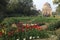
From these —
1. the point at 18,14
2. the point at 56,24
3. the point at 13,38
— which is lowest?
the point at 18,14

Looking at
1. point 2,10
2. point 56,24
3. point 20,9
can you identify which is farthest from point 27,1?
point 56,24

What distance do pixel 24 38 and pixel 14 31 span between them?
0.69 meters

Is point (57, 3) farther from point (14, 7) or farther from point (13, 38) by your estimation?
point (13, 38)

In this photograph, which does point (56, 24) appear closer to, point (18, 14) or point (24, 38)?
point (24, 38)

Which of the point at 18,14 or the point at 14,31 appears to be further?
the point at 18,14

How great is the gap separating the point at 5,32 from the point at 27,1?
48032 mm

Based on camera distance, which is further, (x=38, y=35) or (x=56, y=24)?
(x=56, y=24)

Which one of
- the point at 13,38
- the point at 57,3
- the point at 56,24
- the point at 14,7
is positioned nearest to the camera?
the point at 13,38

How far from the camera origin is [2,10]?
126 ft

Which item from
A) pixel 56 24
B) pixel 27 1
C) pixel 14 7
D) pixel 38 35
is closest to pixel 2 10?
pixel 14 7

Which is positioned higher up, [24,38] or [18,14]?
[24,38]

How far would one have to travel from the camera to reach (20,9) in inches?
1858

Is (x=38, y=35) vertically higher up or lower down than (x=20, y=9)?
higher up

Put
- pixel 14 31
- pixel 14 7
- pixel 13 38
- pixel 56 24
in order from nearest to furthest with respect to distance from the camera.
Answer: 1. pixel 13 38
2. pixel 14 31
3. pixel 56 24
4. pixel 14 7
